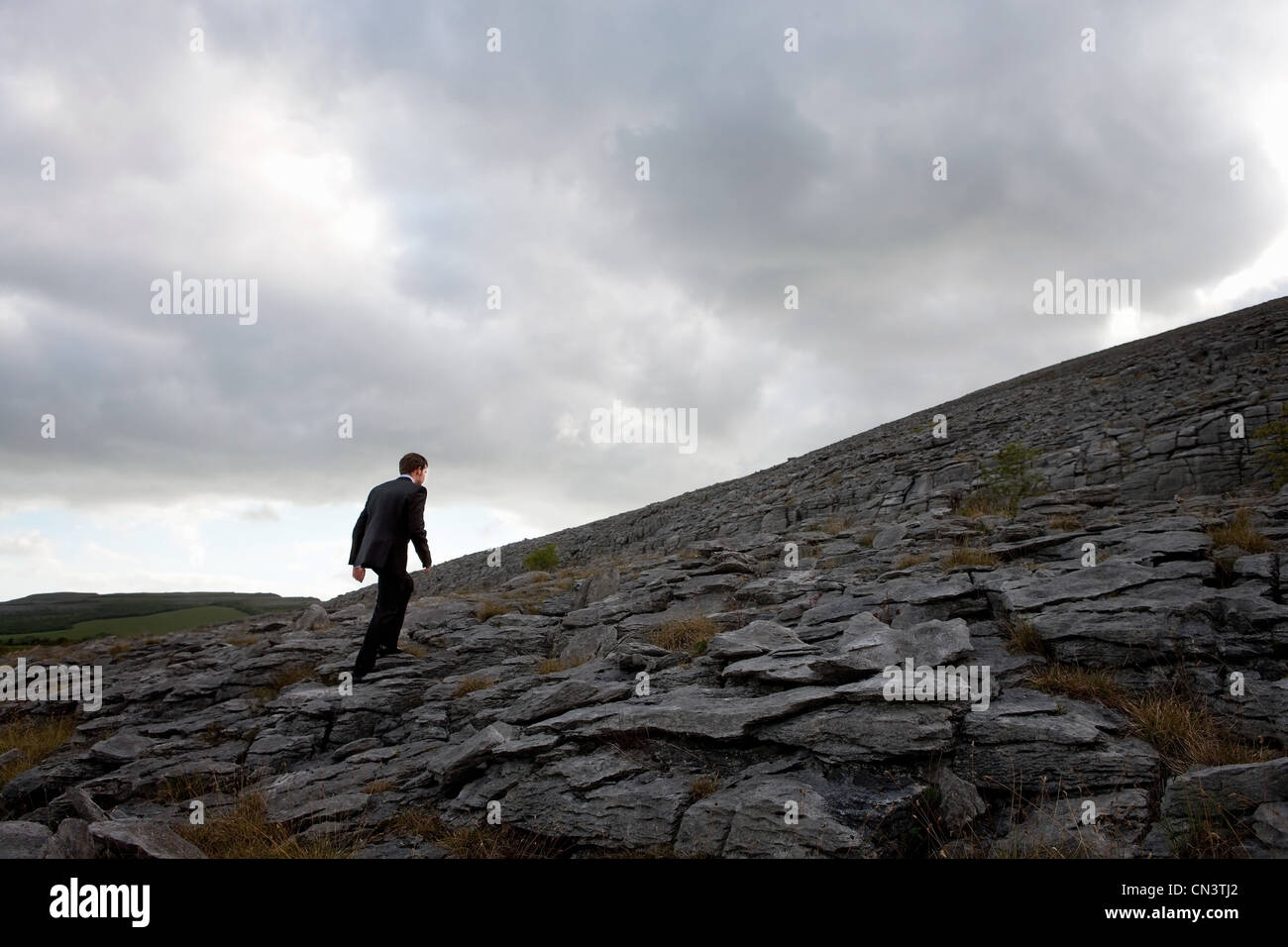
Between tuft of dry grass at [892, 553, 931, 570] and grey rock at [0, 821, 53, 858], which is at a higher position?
tuft of dry grass at [892, 553, 931, 570]

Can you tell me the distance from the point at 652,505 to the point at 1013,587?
104 feet

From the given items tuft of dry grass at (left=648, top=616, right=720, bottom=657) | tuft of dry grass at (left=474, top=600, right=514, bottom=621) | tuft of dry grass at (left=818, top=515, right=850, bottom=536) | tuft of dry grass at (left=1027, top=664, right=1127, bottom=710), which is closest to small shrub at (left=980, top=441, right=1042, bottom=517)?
tuft of dry grass at (left=818, top=515, right=850, bottom=536)

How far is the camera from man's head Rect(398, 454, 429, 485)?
919cm

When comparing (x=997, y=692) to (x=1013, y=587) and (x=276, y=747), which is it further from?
(x=276, y=747)

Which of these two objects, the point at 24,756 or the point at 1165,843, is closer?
the point at 1165,843

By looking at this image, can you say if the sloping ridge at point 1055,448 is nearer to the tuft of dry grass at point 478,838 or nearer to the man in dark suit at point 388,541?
the man in dark suit at point 388,541

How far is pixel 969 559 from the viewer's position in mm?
9172

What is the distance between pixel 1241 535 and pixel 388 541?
11.0 m

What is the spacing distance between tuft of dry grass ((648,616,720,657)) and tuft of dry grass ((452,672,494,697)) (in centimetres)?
228

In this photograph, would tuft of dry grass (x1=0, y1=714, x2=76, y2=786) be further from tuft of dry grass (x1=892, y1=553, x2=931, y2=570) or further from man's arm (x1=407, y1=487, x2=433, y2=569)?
tuft of dry grass (x1=892, y1=553, x2=931, y2=570)

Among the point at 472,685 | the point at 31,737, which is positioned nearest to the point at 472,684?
the point at 472,685


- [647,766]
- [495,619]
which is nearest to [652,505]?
[495,619]

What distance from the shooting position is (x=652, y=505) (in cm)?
3891
